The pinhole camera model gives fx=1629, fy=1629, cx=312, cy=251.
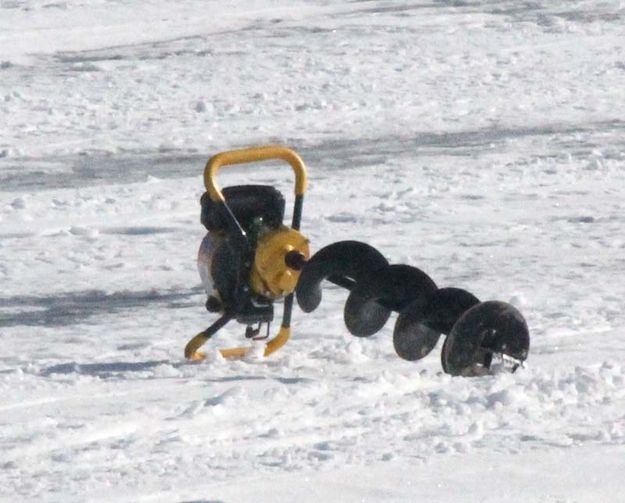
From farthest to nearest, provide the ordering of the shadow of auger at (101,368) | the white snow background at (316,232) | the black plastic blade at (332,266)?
the shadow of auger at (101,368) < the black plastic blade at (332,266) < the white snow background at (316,232)

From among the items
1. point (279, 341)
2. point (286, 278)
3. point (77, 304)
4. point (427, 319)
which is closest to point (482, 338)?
point (427, 319)

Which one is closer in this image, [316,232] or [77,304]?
[77,304]

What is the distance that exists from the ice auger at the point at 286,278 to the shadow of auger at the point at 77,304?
3.36 ft

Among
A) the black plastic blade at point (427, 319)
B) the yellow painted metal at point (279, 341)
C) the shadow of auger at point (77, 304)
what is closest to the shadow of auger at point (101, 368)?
the yellow painted metal at point (279, 341)

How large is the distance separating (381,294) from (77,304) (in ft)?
5.73

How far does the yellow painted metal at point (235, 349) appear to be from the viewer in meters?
5.48

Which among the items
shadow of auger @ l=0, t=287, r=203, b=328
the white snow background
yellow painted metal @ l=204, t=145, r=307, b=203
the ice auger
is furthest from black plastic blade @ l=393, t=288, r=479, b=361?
shadow of auger @ l=0, t=287, r=203, b=328

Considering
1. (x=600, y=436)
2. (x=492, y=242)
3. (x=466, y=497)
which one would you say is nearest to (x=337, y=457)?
(x=466, y=497)

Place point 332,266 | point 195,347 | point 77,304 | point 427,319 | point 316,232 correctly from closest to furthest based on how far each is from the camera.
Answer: point 427,319 < point 332,266 < point 195,347 < point 77,304 < point 316,232

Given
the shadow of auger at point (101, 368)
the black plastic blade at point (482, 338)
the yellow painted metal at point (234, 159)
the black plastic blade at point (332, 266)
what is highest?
the yellow painted metal at point (234, 159)

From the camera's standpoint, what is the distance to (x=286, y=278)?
5.34 meters

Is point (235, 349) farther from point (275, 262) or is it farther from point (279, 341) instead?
point (275, 262)

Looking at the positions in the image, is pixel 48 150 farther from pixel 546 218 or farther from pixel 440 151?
pixel 546 218

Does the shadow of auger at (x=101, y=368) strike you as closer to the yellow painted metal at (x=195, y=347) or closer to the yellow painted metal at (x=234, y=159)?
the yellow painted metal at (x=195, y=347)
